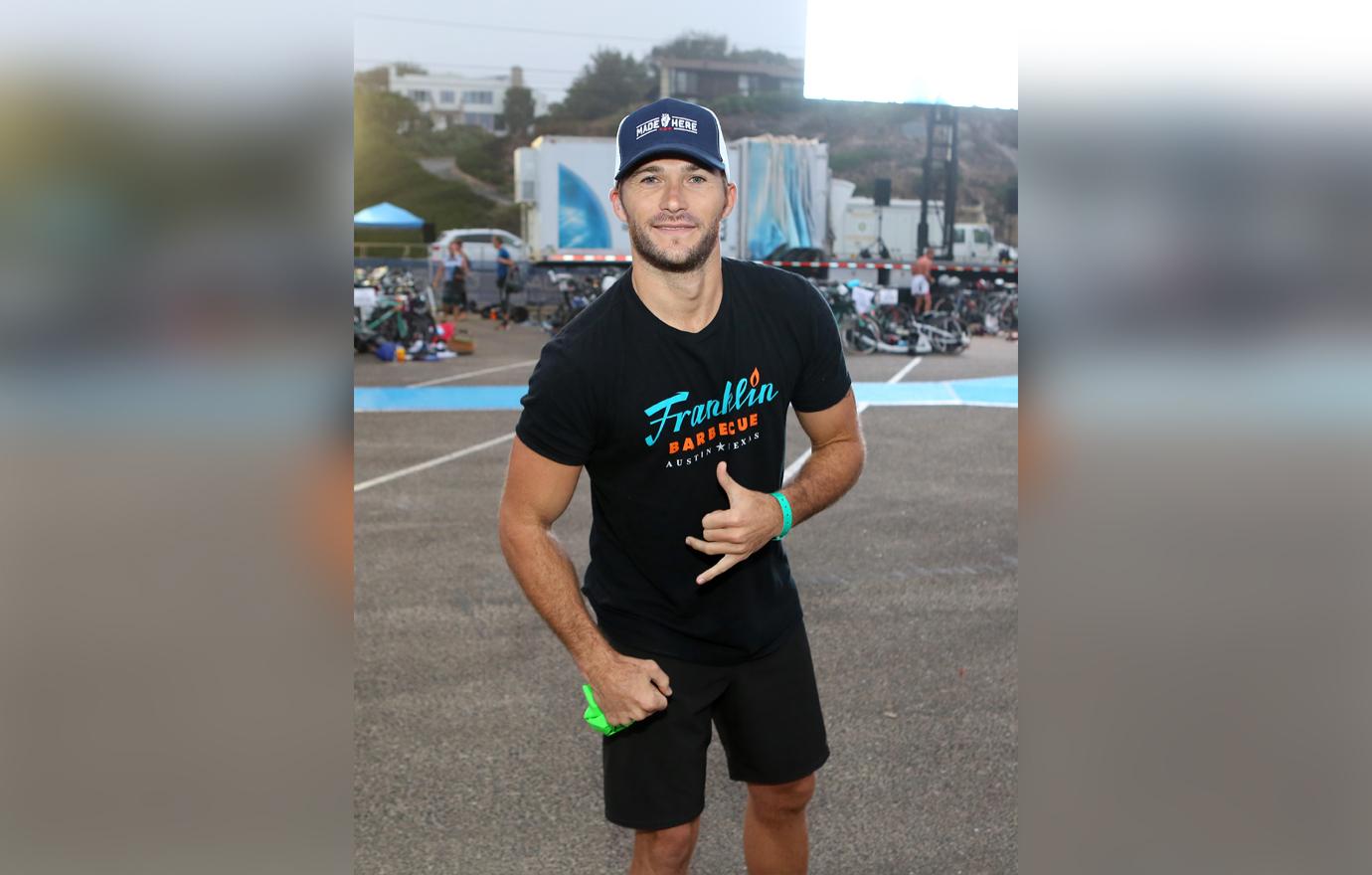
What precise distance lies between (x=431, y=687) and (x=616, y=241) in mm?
23613

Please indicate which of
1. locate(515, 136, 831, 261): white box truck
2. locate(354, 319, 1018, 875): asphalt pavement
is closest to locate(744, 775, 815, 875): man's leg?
locate(354, 319, 1018, 875): asphalt pavement

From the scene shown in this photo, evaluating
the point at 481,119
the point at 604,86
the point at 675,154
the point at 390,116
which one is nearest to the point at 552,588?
the point at 675,154

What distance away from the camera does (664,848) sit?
287 cm

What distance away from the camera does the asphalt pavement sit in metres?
3.76

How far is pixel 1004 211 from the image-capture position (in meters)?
62.0

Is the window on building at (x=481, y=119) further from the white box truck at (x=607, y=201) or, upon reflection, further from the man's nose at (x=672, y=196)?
the man's nose at (x=672, y=196)

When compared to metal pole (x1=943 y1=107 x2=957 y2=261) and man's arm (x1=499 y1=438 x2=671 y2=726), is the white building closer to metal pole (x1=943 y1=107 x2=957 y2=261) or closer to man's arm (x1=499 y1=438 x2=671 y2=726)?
metal pole (x1=943 y1=107 x2=957 y2=261)

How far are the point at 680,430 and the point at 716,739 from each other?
94.6 inches

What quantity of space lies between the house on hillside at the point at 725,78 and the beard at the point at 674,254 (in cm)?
5970

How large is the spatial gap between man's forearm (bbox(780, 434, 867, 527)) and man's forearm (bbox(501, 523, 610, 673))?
0.56 metres

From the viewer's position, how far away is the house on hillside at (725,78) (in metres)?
62.3

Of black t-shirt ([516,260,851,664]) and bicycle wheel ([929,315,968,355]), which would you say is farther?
bicycle wheel ([929,315,968,355])

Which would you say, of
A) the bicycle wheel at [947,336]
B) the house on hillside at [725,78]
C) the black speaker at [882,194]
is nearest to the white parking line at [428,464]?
the bicycle wheel at [947,336]

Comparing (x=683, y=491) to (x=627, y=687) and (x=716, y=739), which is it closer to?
(x=627, y=687)
